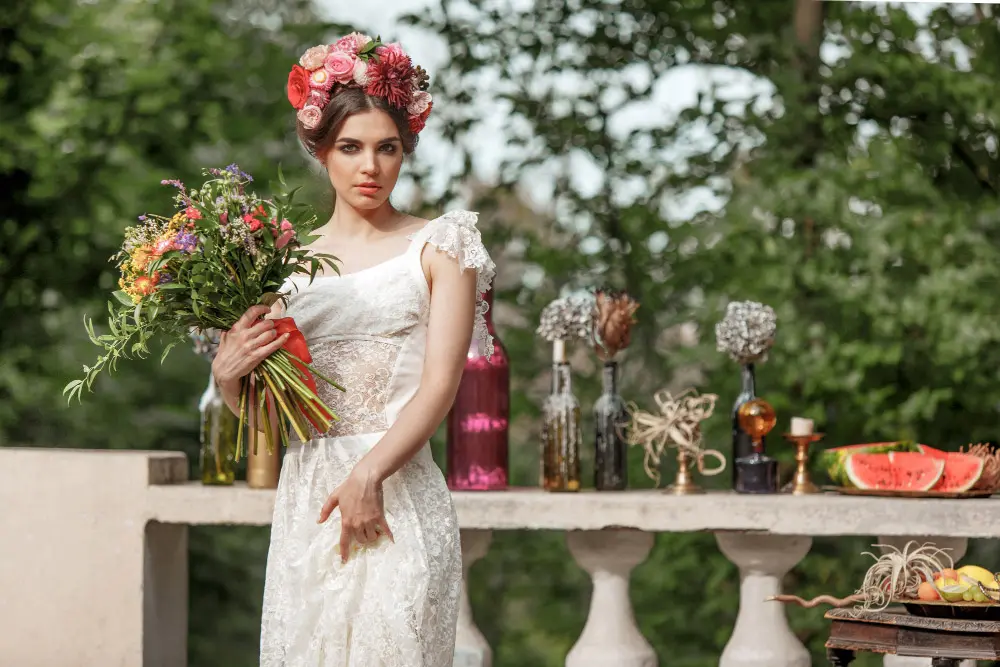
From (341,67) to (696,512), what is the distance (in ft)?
5.60

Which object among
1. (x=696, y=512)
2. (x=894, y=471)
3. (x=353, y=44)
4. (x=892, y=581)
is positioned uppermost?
(x=353, y=44)

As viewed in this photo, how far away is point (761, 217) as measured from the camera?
19.7ft

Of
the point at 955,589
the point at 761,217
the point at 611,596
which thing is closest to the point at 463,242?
the point at 955,589

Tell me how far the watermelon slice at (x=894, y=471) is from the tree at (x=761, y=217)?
190 centimetres

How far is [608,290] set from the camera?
3.87 m

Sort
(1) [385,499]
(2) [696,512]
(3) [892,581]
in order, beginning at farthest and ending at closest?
(2) [696,512]
(3) [892,581]
(1) [385,499]

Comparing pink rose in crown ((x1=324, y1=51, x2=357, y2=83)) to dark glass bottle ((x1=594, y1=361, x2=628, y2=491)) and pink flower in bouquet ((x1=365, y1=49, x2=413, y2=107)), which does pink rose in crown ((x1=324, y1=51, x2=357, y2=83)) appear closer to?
pink flower in bouquet ((x1=365, y1=49, x2=413, y2=107))

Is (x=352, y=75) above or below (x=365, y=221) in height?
above

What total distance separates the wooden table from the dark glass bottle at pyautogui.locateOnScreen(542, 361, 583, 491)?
0.97m

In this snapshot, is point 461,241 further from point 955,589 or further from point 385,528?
point 955,589

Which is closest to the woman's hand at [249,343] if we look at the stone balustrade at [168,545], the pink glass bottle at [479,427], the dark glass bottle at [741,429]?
the stone balustrade at [168,545]

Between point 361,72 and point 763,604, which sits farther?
point 763,604

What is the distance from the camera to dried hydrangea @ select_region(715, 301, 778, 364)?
3.74 meters

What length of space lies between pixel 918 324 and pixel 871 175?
74 cm
